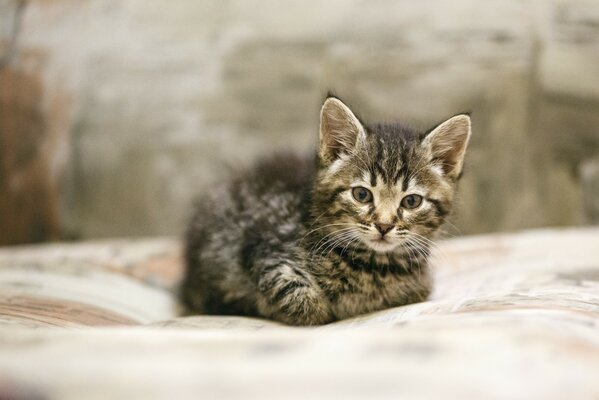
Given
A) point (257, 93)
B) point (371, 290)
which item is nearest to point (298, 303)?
point (371, 290)

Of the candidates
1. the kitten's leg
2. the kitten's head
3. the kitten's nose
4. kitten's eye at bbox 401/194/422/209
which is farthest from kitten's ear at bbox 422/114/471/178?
the kitten's leg

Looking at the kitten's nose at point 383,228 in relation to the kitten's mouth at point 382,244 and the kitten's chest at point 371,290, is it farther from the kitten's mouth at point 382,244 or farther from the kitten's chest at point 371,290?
the kitten's chest at point 371,290

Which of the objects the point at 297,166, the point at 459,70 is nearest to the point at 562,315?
the point at 297,166

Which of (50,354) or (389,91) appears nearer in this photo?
(50,354)

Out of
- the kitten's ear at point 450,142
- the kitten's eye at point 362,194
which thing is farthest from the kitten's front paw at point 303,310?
the kitten's ear at point 450,142

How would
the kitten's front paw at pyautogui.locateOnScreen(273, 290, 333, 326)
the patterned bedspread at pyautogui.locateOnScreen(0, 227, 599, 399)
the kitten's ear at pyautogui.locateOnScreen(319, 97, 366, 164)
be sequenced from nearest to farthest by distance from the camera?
the patterned bedspread at pyautogui.locateOnScreen(0, 227, 599, 399) < the kitten's front paw at pyautogui.locateOnScreen(273, 290, 333, 326) < the kitten's ear at pyautogui.locateOnScreen(319, 97, 366, 164)

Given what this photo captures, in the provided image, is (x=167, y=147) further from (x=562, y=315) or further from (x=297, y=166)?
(x=562, y=315)

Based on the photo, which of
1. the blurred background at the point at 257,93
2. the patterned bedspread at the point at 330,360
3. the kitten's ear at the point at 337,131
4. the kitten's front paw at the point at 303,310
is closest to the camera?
the patterned bedspread at the point at 330,360

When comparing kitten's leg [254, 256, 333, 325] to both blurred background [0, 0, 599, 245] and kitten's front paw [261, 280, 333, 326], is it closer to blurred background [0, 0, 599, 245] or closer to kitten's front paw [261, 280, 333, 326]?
kitten's front paw [261, 280, 333, 326]
